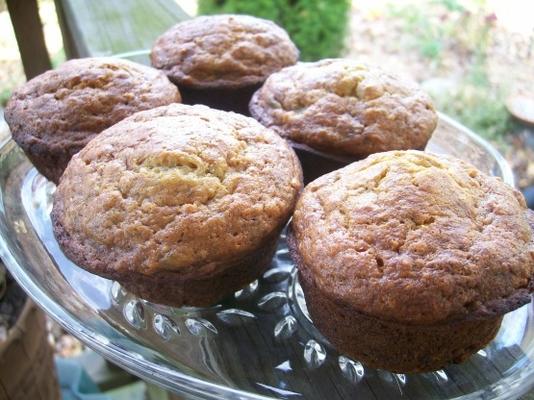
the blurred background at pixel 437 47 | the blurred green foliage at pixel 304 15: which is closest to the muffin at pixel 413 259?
the blurred background at pixel 437 47

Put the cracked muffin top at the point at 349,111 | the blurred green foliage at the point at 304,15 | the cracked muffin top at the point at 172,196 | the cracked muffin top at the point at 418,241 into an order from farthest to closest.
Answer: the blurred green foliage at the point at 304,15 < the cracked muffin top at the point at 349,111 < the cracked muffin top at the point at 172,196 < the cracked muffin top at the point at 418,241

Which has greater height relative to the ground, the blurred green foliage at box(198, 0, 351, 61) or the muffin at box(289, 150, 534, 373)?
the muffin at box(289, 150, 534, 373)

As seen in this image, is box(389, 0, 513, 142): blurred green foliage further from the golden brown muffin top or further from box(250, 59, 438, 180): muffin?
the golden brown muffin top

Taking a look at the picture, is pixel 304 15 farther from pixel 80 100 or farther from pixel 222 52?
pixel 80 100

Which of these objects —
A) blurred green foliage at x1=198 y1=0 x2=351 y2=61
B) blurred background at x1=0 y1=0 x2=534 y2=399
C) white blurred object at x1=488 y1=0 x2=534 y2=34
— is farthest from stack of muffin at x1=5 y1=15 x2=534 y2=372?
white blurred object at x1=488 y1=0 x2=534 y2=34

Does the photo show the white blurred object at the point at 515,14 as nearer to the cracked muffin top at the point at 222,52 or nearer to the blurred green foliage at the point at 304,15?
the blurred green foliage at the point at 304,15

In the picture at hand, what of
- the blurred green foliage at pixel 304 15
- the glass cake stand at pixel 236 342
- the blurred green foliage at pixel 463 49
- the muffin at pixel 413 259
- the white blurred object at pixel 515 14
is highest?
the muffin at pixel 413 259

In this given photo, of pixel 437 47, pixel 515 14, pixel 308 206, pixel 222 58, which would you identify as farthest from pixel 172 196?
pixel 515 14

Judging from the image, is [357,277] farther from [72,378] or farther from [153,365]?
[72,378]
